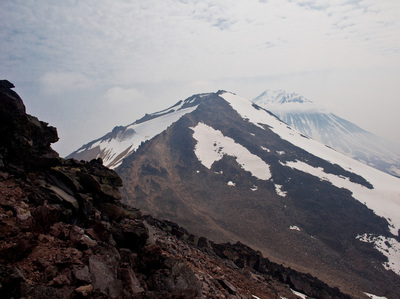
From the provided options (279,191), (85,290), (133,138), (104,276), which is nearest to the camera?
(85,290)

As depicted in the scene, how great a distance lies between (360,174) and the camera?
60969mm

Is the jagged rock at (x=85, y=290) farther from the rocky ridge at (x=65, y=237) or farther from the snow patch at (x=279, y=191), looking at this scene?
the snow patch at (x=279, y=191)

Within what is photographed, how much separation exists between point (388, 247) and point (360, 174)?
2576 cm

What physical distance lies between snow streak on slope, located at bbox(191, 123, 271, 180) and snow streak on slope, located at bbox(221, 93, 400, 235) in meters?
10.8

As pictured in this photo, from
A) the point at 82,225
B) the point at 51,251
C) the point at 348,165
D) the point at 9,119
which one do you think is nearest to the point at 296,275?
the point at 82,225

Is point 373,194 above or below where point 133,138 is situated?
below

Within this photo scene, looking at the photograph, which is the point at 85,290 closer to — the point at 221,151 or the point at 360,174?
the point at 221,151

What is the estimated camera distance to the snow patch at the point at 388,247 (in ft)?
116

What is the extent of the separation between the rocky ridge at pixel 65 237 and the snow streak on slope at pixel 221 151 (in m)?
48.4

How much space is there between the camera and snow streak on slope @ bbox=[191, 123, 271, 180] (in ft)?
201

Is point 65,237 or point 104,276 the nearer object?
point 104,276

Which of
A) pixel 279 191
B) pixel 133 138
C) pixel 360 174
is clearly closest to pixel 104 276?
pixel 279 191

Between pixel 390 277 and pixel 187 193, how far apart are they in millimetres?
35797

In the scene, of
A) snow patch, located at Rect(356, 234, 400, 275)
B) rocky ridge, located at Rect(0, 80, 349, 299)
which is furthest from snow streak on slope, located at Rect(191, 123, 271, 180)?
rocky ridge, located at Rect(0, 80, 349, 299)
